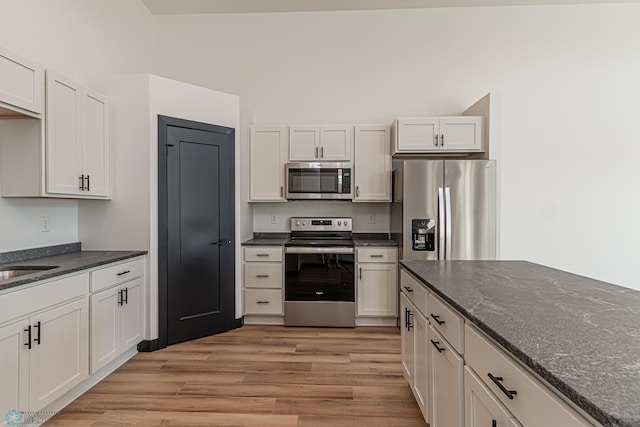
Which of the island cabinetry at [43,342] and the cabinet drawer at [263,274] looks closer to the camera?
the island cabinetry at [43,342]

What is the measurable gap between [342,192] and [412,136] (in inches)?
38.2

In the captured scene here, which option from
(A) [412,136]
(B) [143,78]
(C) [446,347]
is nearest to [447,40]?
(A) [412,136]

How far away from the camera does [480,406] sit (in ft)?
3.99

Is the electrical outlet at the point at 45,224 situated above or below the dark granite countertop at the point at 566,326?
above

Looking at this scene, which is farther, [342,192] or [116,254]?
[342,192]

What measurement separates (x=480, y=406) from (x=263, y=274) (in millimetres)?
2848

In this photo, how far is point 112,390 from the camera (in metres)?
2.45

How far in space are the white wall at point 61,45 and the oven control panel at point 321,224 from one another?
2.24 m

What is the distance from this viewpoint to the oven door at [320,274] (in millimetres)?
3719

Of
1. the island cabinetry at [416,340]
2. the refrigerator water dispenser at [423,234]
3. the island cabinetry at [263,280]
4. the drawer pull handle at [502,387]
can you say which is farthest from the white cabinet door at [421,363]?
the island cabinetry at [263,280]

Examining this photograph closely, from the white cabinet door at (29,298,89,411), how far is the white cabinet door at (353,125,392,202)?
2.77 m

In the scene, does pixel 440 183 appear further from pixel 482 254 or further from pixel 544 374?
pixel 544 374

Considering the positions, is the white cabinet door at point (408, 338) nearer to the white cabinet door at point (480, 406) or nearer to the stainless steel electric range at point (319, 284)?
the white cabinet door at point (480, 406)

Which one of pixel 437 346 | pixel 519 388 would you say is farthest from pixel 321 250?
pixel 519 388
